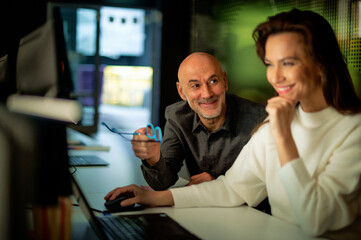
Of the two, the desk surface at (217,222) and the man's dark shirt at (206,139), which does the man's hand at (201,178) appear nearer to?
the man's dark shirt at (206,139)

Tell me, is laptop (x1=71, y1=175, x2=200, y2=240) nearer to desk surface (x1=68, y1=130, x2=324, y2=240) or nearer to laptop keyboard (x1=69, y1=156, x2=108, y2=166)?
desk surface (x1=68, y1=130, x2=324, y2=240)

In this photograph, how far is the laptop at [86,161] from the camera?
6.68 ft

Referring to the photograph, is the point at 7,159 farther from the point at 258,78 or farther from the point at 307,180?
the point at 258,78

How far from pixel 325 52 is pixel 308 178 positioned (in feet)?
1.18

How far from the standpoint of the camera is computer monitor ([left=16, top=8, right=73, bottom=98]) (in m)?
0.80

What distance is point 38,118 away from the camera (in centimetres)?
66

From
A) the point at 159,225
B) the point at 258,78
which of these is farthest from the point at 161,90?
the point at 159,225

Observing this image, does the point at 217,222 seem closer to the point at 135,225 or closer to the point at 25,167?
the point at 135,225

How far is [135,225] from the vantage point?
1.08 meters

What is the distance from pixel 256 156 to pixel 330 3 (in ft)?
3.89

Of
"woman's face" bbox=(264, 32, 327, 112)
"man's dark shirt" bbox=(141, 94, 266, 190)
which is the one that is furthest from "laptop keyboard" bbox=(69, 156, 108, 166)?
"woman's face" bbox=(264, 32, 327, 112)

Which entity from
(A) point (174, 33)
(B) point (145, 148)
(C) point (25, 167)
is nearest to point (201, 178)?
(B) point (145, 148)

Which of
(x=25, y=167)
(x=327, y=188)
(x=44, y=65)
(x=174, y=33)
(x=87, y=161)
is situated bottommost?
(x=87, y=161)

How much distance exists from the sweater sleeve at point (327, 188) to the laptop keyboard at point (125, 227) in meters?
0.41
